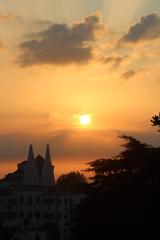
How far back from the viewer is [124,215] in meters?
32.1

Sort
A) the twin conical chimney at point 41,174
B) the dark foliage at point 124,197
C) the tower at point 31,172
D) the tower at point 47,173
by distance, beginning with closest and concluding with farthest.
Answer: the dark foliage at point 124,197 < the tower at point 31,172 < the twin conical chimney at point 41,174 < the tower at point 47,173

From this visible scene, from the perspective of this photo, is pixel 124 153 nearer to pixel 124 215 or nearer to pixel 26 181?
pixel 124 215

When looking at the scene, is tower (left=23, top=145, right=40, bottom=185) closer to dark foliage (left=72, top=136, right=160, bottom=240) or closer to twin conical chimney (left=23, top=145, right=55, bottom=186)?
twin conical chimney (left=23, top=145, right=55, bottom=186)

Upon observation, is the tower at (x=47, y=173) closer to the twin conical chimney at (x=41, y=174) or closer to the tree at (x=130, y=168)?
the twin conical chimney at (x=41, y=174)

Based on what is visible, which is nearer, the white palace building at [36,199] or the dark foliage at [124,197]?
the dark foliage at [124,197]

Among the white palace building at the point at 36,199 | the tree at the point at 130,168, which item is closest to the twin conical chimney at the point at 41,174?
the white palace building at the point at 36,199

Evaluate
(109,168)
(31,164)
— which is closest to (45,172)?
(31,164)

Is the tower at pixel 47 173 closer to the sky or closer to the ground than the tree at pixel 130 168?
closer to the sky

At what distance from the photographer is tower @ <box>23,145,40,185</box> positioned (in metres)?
101

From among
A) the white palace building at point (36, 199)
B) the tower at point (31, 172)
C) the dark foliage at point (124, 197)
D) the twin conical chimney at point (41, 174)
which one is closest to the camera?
Result: the dark foliage at point (124, 197)

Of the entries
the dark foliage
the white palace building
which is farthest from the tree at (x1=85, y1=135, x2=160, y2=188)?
the white palace building

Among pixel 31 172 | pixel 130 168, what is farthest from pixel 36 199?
pixel 130 168

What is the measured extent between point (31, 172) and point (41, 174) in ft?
8.43

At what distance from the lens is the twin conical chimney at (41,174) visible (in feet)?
335
